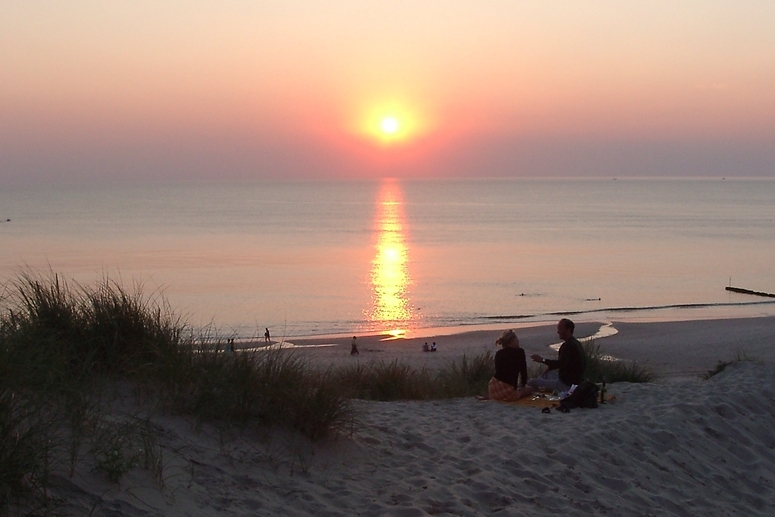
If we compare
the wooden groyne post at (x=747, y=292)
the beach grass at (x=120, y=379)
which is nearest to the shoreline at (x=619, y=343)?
the wooden groyne post at (x=747, y=292)

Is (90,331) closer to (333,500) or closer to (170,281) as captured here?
(333,500)

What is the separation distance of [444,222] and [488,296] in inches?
2681

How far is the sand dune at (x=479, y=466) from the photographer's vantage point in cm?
522

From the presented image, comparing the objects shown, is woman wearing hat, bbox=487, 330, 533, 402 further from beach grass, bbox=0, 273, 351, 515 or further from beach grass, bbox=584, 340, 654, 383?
beach grass, bbox=0, 273, 351, 515

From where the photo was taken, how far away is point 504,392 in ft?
31.4

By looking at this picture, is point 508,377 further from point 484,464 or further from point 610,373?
point 484,464

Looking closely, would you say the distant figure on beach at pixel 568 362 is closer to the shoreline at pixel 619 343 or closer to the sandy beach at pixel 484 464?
the sandy beach at pixel 484 464

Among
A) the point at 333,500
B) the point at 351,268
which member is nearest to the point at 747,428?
the point at 333,500

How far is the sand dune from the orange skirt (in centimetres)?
39

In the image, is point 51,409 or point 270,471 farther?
point 270,471

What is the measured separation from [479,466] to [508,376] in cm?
326

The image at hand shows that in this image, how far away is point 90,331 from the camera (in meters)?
6.59

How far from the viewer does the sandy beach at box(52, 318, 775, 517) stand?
17.1 ft

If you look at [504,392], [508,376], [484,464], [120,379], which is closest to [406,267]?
[508,376]
